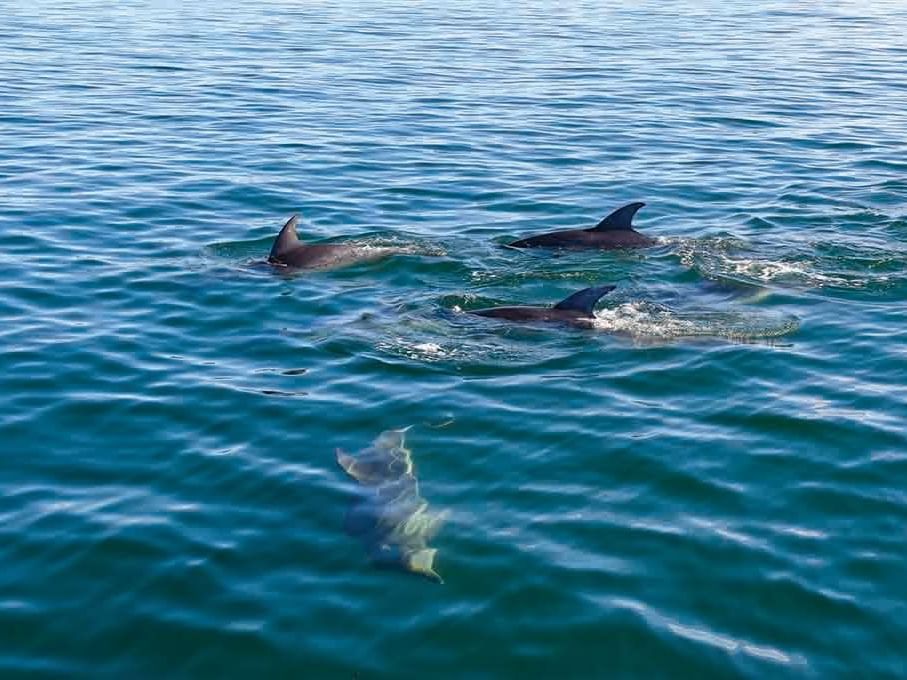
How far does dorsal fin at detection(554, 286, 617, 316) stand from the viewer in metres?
13.4

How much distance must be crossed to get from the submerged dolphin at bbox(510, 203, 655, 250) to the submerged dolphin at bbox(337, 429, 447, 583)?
6013mm

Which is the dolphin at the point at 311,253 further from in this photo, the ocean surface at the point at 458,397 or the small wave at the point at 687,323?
the small wave at the point at 687,323

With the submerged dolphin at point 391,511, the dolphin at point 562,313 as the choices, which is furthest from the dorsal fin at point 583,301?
the submerged dolphin at point 391,511

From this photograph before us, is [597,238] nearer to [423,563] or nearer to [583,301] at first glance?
[583,301]

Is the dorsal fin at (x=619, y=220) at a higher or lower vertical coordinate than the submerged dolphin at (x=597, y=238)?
higher

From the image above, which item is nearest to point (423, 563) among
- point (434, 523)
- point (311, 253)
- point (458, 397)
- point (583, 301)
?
point (434, 523)

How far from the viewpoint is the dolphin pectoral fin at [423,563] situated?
9.06 m

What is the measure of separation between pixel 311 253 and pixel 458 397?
4.93 meters

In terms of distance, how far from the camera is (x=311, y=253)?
53.9 ft

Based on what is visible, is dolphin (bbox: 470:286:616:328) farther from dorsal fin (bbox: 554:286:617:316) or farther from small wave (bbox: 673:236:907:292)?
small wave (bbox: 673:236:907:292)

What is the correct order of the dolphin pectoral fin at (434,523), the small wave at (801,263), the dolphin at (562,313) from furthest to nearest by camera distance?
the small wave at (801,263)
the dolphin at (562,313)
the dolphin pectoral fin at (434,523)

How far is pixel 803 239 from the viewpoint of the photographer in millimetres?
17266

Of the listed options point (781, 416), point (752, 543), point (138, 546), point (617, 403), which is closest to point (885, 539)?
point (752, 543)

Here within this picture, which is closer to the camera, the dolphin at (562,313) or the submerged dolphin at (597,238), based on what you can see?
the dolphin at (562,313)
